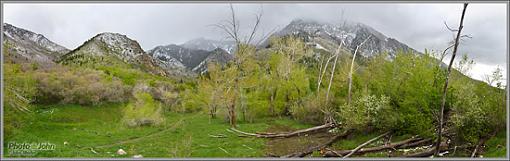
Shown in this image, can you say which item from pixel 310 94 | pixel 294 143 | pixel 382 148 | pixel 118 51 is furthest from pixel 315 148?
pixel 118 51

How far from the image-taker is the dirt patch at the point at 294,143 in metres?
15.9

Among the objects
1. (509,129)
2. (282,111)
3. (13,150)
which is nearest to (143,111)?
(282,111)

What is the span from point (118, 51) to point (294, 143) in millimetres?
113242

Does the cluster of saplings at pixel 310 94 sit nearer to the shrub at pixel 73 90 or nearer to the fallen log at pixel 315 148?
the shrub at pixel 73 90

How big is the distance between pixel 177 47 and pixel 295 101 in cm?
17329

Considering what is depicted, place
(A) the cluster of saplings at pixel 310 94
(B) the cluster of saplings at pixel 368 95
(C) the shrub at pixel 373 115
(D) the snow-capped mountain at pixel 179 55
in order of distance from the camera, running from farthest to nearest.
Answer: (D) the snow-capped mountain at pixel 179 55 < (C) the shrub at pixel 373 115 < (A) the cluster of saplings at pixel 310 94 < (B) the cluster of saplings at pixel 368 95

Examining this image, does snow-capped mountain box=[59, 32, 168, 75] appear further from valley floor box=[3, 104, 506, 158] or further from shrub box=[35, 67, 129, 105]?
valley floor box=[3, 104, 506, 158]

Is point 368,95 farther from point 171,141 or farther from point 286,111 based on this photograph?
point 286,111

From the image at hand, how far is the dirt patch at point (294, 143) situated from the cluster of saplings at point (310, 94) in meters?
1.22

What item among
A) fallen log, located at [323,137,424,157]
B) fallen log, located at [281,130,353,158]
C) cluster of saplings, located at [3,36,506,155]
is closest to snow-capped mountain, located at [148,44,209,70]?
cluster of saplings, located at [3,36,506,155]

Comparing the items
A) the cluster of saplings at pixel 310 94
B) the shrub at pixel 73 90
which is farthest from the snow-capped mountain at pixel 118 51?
the cluster of saplings at pixel 310 94

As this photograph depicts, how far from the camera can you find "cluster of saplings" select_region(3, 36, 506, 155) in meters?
13.5

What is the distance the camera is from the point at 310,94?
27672 mm

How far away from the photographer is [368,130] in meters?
16.3
